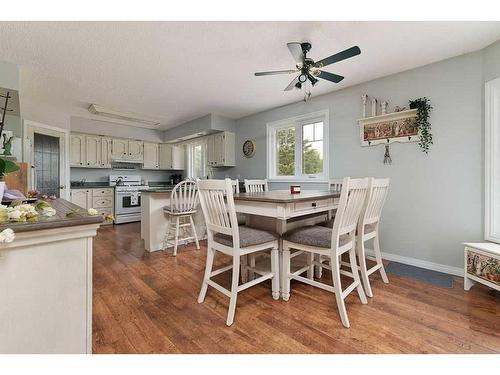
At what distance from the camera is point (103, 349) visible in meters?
1.33

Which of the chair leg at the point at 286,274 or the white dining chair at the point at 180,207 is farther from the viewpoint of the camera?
the white dining chair at the point at 180,207

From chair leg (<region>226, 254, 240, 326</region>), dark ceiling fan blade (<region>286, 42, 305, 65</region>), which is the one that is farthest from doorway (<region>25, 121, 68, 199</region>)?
dark ceiling fan blade (<region>286, 42, 305, 65</region>)

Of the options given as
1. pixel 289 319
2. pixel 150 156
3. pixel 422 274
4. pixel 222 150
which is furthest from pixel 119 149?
pixel 422 274

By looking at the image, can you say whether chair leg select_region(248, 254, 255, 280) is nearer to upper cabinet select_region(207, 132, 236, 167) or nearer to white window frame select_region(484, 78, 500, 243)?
white window frame select_region(484, 78, 500, 243)

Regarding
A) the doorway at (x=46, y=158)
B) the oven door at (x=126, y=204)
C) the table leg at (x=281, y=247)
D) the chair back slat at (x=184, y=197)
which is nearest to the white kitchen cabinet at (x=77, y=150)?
the doorway at (x=46, y=158)

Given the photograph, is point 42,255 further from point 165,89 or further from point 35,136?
point 35,136

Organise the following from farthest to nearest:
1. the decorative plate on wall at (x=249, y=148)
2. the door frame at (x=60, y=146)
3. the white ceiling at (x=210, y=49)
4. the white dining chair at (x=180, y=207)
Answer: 1. the decorative plate on wall at (x=249, y=148)
2. the door frame at (x=60, y=146)
3. the white dining chair at (x=180, y=207)
4. the white ceiling at (x=210, y=49)

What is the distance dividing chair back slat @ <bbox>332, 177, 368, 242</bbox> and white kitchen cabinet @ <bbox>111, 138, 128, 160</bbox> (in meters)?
5.38

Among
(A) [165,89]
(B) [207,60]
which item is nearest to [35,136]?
(A) [165,89]

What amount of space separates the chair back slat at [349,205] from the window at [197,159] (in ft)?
14.4

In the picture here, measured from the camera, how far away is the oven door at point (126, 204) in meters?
5.07

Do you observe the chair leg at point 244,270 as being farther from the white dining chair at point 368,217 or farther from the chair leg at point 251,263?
the white dining chair at point 368,217

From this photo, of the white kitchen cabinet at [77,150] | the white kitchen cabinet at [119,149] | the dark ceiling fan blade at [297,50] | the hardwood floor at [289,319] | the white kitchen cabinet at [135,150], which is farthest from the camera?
the white kitchen cabinet at [135,150]

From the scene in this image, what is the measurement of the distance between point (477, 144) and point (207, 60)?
116 inches
